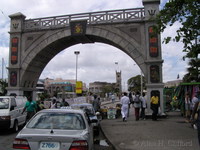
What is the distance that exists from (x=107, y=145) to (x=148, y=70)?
935 centimetres

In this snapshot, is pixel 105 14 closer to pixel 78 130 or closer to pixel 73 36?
pixel 73 36

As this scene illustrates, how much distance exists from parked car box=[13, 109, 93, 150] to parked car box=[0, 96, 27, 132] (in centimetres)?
552

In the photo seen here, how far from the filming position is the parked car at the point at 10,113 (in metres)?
10.1

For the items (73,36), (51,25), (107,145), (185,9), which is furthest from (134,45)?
(107,145)

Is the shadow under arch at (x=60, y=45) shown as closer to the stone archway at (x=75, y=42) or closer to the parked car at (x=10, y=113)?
the stone archway at (x=75, y=42)

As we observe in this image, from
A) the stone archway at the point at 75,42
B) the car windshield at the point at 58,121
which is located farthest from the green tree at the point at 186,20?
the stone archway at the point at 75,42

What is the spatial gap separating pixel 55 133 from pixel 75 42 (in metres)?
16.7

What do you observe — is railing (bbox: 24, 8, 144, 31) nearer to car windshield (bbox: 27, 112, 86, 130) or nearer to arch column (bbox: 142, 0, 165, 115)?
arch column (bbox: 142, 0, 165, 115)

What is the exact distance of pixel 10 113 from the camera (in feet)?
34.2

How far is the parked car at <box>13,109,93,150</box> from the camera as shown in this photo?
4.28m

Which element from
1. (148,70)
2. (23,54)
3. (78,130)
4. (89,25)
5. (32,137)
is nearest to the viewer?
(32,137)

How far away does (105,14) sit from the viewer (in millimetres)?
18422

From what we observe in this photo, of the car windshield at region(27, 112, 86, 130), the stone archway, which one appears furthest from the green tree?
the stone archway

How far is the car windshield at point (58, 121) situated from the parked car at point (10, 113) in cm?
552
